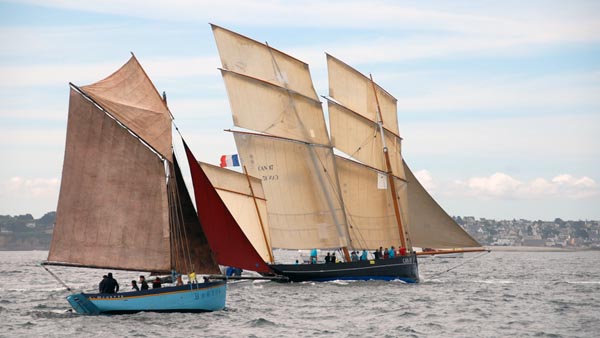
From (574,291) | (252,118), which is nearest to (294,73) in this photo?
(252,118)

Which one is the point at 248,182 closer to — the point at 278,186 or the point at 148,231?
the point at 278,186

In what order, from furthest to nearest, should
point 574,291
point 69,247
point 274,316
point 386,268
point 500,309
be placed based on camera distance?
1. point 386,268
2. point 574,291
3. point 500,309
4. point 274,316
5. point 69,247

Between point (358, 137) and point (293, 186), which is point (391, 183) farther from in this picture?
point (293, 186)

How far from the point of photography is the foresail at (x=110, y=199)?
162 ft

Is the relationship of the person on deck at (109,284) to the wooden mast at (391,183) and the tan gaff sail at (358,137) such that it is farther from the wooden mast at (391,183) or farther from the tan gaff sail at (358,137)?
the wooden mast at (391,183)

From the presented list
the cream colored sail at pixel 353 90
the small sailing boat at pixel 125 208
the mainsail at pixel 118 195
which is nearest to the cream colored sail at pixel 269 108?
the cream colored sail at pixel 353 90

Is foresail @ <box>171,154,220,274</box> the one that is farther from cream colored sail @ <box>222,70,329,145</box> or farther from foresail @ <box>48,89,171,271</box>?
cream colored sail @ <box>222,70,329,145</box>

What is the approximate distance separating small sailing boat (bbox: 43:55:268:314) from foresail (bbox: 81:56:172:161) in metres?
0.06

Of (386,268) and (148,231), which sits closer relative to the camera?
(148,231)

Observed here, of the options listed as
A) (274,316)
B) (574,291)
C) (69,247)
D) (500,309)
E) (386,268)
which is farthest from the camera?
(386,268)

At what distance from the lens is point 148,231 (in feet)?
163

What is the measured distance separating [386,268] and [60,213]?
115 ft

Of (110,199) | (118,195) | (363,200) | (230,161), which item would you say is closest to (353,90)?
(363,200)

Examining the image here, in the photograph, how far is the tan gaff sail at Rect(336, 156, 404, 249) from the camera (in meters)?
81.6
